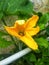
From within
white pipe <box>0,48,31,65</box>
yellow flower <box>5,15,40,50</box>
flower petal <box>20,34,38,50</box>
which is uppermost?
yellow flower <box>5,15,40,50</box>

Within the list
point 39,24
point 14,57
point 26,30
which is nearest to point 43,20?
point 39,24

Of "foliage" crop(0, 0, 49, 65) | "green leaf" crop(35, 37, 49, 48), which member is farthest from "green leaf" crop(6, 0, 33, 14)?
"green leaf" crop(35, 37, 49, 48)

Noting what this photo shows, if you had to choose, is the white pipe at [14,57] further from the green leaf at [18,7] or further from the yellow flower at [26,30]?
the green leaf at [18,7]

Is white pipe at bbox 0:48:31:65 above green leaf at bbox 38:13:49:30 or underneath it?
underneath

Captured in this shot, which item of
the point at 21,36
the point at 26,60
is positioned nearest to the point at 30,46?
the point at 21,36

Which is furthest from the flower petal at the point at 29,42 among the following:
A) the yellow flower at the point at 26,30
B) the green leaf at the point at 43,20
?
the green leaf at the point at 43,20

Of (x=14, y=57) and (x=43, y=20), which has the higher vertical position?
(x=43, y=20)

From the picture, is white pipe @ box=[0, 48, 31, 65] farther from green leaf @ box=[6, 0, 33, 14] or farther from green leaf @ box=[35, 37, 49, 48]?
green leaf @ box=[6, 0, 33, 14]

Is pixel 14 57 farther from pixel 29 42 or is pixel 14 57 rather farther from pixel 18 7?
pixel 18 7

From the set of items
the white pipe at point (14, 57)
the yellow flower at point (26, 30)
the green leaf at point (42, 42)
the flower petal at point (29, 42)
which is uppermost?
the yellow flower at point (26, 30)
